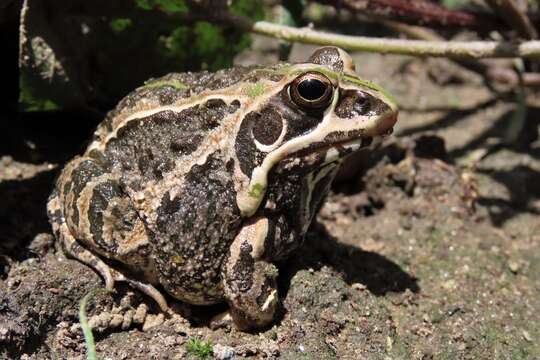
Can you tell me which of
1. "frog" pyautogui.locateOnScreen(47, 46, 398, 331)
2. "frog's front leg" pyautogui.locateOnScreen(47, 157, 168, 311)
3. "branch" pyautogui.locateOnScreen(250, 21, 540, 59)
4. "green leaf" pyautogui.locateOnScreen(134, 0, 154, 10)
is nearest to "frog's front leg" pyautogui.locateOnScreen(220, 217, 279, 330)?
"frog" pyautogui.locateOnScreen(47, 46, 398, 331)

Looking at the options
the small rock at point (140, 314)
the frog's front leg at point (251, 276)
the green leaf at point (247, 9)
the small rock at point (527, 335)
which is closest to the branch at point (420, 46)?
the green leaf at point (247, 9)

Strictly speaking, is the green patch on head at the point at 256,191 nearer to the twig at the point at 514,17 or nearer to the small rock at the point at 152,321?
the small rock at the point at 152,321

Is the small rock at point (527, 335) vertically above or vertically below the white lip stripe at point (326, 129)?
below

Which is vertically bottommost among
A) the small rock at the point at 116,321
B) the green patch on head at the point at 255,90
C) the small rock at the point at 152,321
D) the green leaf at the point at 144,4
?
the small rock at the point at 152,321

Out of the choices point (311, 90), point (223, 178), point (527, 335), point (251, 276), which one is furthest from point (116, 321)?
point (527, 335)

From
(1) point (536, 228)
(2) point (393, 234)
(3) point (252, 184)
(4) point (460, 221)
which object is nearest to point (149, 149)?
(3) point (252, 184)

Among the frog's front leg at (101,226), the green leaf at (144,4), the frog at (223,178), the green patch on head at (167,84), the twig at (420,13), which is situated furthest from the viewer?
the twig at (420,13)

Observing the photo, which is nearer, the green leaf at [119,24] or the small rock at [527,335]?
the small rock at [527,335]
